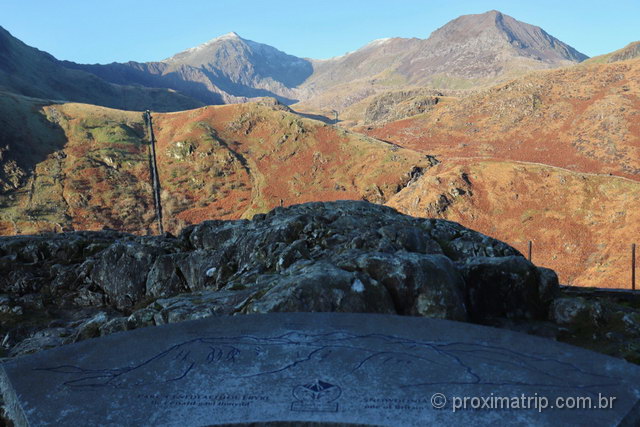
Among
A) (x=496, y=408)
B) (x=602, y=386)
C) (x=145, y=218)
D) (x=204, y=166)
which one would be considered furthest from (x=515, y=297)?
(x=204, y=166)

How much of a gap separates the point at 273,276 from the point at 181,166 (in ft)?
170

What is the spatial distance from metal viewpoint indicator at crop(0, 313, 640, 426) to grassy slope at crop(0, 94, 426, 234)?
43525mm

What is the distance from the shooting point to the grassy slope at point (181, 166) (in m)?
48.3

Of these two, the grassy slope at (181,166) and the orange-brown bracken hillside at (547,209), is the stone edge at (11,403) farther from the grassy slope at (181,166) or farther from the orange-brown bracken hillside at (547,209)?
the grassy slope at (181,166)

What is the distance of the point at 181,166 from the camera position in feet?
191

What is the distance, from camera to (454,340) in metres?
5.64

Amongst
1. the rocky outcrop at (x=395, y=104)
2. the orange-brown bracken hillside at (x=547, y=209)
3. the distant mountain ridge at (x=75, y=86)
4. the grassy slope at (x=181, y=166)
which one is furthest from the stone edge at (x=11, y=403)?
the distant mountain ridge at (x=75, y=86)

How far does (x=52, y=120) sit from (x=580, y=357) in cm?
7278

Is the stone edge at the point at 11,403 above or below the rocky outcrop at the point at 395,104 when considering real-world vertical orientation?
below

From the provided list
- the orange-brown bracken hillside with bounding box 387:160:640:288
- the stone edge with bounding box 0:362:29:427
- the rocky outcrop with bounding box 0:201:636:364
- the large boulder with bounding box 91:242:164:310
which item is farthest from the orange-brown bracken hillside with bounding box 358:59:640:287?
the stone edge with bounding box 0:362:29:427

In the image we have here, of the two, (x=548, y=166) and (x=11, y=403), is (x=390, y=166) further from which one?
(x=11, y=403)

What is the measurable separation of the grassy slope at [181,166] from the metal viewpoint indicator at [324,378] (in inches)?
1714

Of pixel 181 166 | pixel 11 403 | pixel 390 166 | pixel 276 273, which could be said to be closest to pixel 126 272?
pixel 276 273

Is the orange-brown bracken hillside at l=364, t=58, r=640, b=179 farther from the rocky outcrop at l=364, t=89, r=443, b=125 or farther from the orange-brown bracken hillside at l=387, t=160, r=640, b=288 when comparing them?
the rocky outcrop at l=364, t=89, r=443, b=125
